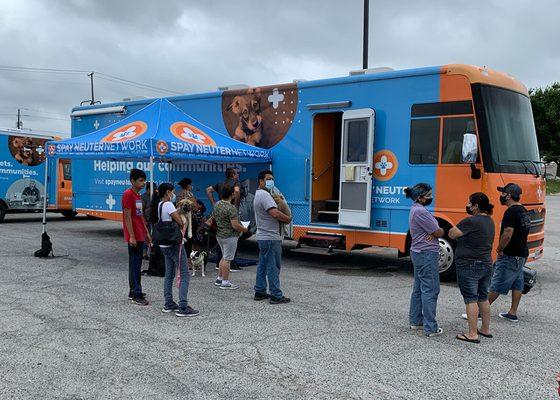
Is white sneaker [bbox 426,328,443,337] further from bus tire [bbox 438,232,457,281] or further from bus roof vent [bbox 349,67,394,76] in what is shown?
bus roof vent [bbox 349,67,394,76]

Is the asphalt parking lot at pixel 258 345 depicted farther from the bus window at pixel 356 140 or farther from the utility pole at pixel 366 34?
the utility pole at pixel 366 34

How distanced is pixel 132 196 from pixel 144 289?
170cm

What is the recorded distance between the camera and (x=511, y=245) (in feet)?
19.7

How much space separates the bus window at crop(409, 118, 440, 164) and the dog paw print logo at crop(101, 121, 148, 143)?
4.39 metres

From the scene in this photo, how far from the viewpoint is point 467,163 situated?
788 centimetres

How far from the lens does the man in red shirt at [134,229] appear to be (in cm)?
651

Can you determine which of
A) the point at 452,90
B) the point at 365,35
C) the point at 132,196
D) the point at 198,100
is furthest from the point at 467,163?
the point at 365,35

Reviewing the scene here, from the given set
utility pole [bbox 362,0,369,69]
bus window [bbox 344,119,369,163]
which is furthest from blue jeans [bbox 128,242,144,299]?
utility pole [bbox 362,0,369,69]

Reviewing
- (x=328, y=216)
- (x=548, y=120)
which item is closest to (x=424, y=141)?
(x=328, y=216)

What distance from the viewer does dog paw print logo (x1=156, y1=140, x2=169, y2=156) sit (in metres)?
8.35

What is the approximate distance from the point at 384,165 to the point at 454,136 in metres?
1.24

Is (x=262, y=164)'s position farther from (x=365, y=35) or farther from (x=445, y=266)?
(x=365, y=35)

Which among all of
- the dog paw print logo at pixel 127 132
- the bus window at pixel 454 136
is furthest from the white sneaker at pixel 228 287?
the bus window at pixel 454 136

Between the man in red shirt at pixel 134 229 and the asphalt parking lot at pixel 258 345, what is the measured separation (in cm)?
22
